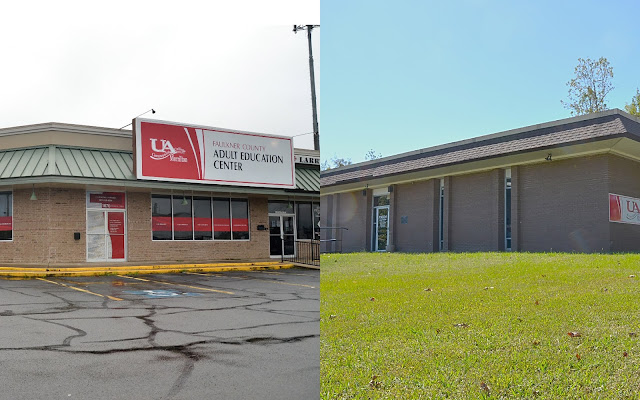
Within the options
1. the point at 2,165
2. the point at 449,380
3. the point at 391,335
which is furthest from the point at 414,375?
the point at 2,165

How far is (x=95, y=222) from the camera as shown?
19141mm

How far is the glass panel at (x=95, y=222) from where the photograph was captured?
19016mm

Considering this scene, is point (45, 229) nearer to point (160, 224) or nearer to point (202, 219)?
point (160, 224)

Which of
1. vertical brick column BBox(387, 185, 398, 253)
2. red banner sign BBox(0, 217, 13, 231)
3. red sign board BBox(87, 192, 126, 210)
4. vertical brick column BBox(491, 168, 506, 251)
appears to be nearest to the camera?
vertical brick column BBox(491, 168, 506, 251)

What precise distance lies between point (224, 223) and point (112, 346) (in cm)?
1545

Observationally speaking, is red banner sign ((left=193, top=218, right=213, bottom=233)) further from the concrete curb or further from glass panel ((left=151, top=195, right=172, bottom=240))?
the concrete curb

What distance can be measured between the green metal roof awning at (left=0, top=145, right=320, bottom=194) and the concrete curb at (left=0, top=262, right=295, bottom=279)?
2.45 meters

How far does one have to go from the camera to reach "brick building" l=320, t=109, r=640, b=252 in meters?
14.2

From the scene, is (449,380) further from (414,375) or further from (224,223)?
(224,223)

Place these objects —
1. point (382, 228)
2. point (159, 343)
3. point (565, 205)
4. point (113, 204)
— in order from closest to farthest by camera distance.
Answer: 1. point (159, 343)
2. point (565, 205)
3. point (113, 204)
4. point (382, 228)

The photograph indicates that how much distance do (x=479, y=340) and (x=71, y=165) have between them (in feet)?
53.4

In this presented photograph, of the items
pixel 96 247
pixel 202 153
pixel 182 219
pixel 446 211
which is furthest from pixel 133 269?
pixel 446 211

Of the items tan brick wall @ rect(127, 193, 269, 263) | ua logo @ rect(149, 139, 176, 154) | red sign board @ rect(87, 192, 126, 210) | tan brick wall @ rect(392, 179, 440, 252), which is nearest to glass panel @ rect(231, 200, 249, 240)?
tan brick wall @ rect(127, 193, 269, 263)

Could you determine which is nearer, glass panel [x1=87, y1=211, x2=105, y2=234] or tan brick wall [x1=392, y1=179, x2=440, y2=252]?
glass panel [x1=87, y1=211, x2=105, y2=234]
